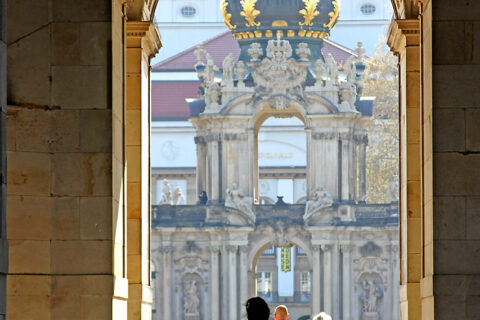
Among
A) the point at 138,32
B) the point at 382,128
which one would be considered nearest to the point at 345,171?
the point at 382,128

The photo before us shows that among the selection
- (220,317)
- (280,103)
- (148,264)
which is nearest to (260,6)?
(280,103)

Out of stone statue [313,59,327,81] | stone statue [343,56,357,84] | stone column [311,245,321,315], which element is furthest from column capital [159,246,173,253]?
stone statue [343,56,357,84]

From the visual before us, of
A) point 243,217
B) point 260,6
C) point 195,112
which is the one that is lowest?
point 243,217

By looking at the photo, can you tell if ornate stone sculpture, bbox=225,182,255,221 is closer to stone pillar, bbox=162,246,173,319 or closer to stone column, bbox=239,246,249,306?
stone column, bbox=239,246,249,306

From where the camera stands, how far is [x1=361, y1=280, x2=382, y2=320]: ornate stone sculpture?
48594mm

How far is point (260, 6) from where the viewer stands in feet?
170

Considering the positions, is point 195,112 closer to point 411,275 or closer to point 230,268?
point 230,268

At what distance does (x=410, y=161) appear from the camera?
61.5 feet

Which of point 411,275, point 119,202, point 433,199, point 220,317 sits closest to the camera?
point 433,199

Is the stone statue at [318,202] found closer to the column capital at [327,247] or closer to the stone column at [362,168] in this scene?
the column capital at [327,247]

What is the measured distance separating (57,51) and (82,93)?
1.57 feet

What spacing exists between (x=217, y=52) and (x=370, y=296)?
24.9m

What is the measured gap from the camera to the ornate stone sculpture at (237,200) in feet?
162

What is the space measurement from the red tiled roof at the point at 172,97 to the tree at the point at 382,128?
475 inches
